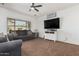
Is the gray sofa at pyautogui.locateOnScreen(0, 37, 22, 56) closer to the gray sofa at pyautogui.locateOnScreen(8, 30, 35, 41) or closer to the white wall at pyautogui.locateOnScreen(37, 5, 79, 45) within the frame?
the gray sofa at pyautogui.locateOnScreen(8, 30, 35, 41)

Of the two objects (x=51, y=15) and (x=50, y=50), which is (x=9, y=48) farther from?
(x=51, y=15)

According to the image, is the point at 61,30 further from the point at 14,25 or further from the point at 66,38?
the point at 14,25

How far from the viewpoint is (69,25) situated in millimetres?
4133

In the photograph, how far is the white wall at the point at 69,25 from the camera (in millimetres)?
3773

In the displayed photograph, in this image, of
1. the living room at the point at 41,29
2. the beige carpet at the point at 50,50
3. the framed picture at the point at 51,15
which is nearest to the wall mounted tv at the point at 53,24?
the living room at the point at 41,29

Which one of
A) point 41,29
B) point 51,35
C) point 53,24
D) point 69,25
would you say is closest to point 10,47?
point 69,25

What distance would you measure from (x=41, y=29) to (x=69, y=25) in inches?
71.3

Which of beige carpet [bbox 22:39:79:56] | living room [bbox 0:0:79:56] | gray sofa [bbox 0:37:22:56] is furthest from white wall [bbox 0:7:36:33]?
gray sofa [bbox 0:37:22:56]

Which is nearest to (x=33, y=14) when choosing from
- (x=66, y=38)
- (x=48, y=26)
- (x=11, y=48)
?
(x=48, y=26)

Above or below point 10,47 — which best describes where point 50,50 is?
below

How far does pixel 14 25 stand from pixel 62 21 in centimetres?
274

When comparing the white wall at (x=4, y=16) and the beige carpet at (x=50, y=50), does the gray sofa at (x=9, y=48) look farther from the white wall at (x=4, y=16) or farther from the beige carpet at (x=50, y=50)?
the white wall at (x=4, y=16)

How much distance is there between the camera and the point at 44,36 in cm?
531

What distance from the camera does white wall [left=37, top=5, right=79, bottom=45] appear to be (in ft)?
12.4
